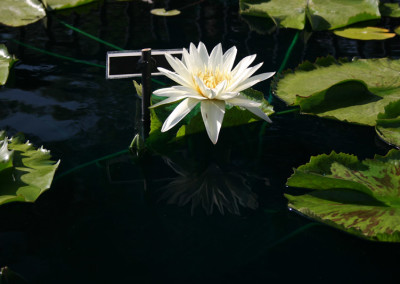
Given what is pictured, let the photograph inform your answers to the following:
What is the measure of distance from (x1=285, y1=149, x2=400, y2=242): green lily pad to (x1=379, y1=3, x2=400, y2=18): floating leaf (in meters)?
1.87

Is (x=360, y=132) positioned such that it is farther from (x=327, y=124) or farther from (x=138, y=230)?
(x=138, y=230)

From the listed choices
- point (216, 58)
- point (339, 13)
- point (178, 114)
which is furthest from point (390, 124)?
point (339, 13)

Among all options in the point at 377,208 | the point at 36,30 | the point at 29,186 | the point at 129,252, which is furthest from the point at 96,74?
the point at 377,208

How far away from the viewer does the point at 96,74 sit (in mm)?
2143

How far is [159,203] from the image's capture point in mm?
1375

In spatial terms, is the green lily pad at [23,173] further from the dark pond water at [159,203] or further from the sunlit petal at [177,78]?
the sunlit petal at [177,78]

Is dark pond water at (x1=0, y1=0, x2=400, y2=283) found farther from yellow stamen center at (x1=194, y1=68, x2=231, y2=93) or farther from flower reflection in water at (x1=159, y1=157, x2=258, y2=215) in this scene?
yellow stamen center at (x1=194, y1=68, x2=231, y2=93)

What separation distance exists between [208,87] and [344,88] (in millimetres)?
642

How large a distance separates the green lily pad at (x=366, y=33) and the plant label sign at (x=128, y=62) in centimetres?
149

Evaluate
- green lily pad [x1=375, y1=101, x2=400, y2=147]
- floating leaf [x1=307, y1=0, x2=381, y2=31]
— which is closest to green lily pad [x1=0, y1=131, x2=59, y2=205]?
green lily pad [x1=375, y1=101, x2=400, y2=147]

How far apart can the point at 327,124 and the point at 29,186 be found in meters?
1.14

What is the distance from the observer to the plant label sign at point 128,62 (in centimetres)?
142

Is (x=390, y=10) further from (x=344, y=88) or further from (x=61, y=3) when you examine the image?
(x=61, y=3)

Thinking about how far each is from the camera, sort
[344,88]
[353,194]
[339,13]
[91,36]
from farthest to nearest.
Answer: [339,13] < [91,36] < [344,88] < [353,194]
